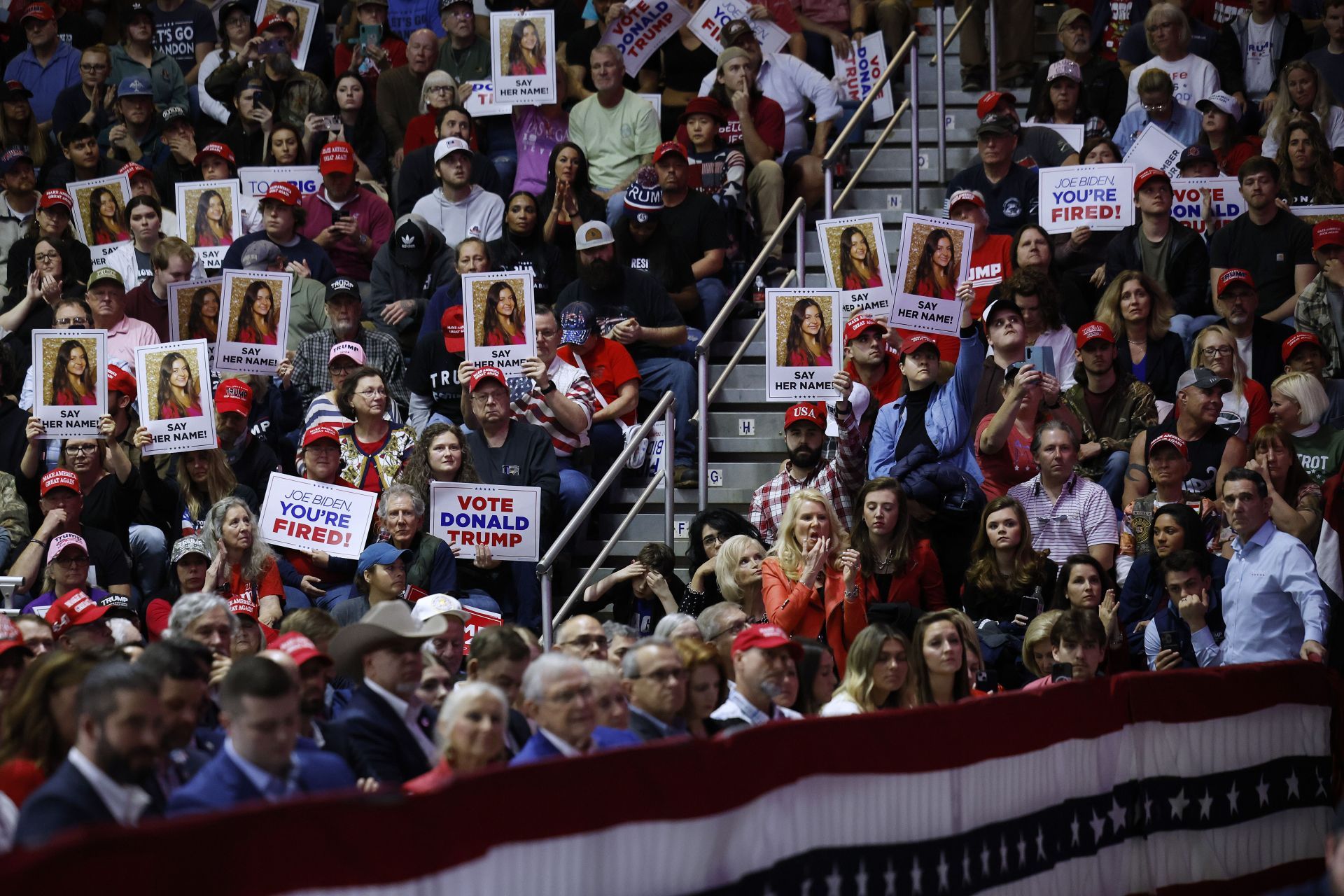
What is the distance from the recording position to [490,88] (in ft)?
53.3

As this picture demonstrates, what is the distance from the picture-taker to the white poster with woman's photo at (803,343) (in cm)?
1226

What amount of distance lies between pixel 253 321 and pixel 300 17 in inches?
211

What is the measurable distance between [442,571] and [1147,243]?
5.46m

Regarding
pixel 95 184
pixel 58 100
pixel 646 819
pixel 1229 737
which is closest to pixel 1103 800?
pixel 1229 737

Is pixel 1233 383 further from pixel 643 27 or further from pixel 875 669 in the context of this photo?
pixel 643 27

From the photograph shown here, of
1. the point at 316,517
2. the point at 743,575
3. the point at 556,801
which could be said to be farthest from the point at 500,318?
the point at 556,801

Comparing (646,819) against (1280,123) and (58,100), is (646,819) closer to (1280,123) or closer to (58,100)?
(1280,123)

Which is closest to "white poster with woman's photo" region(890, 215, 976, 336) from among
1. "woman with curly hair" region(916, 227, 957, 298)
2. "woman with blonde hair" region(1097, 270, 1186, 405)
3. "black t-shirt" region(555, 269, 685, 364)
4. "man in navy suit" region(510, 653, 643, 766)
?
"woman with curly hair" region(916, 227, 957, 298)

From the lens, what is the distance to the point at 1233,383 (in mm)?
12031

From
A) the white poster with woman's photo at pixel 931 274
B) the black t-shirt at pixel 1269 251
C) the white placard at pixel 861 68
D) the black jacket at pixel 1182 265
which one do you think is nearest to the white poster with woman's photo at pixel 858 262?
the white poster with woman's photo at pixel 931 274

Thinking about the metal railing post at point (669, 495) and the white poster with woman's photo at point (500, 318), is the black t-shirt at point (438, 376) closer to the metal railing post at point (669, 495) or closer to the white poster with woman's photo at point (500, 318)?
the white poster with woman's photo at point (500, 318)

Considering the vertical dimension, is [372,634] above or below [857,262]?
below

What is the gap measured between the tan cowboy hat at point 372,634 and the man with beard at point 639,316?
5.70 m

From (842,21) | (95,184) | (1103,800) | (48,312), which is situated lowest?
(1103,800)
